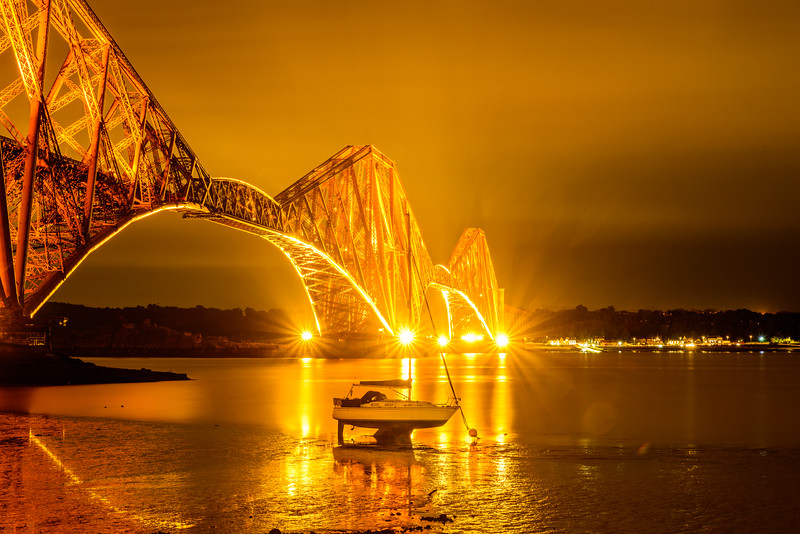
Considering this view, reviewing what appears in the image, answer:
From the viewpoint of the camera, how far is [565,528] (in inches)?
642

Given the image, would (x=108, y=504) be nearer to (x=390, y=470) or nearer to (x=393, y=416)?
(x=390, y=470)

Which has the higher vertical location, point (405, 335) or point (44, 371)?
point (405, 335)

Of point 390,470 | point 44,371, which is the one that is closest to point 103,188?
point 44,371

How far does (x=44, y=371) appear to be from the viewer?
155ft

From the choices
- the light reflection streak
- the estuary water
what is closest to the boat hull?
the estuary water

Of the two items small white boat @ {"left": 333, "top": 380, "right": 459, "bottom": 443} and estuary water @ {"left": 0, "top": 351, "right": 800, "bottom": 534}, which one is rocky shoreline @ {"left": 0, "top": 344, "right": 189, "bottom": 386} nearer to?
estuary water @ {"left": 0, "top": 351, "right": 800, "bottom": 534}

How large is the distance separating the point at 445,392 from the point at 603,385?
54.7 ft

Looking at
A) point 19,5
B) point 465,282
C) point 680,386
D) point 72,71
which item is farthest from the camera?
point 465,282

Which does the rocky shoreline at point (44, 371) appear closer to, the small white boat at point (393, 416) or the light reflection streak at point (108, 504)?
the light reflection streak at point (108, 504)

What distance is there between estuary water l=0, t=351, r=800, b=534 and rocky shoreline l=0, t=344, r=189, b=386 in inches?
81.5

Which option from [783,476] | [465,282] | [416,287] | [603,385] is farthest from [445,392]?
[465,282]

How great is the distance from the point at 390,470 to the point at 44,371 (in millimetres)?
30872

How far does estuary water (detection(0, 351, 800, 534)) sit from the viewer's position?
1678cm

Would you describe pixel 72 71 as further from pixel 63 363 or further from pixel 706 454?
pixel 706 454
